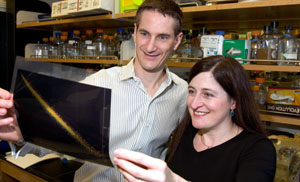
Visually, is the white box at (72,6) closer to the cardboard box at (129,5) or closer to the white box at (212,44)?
the cardboard box at (129,5)

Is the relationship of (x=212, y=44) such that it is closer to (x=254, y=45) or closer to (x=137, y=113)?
(x=254, y=45)

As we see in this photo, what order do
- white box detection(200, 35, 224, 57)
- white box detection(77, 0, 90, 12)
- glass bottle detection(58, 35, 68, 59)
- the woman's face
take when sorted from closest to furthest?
the woman's face → white box detection(200, 35, 224, 57) → white box detection(77, 0, 90, 12) → glass bottle detection(58, 35, 68, 59)

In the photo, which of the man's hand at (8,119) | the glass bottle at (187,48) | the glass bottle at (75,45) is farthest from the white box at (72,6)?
the man's hand at (8,119)

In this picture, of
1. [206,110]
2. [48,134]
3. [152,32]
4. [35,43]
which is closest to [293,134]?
[206,110]

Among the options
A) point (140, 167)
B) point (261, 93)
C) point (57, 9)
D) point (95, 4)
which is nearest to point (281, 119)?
point (261, 93)

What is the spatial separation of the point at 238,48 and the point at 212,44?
14 cm

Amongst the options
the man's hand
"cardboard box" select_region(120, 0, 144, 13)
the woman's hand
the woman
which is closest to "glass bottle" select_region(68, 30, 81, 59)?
"cardboard box" select_region(120, 0, 144, 13)

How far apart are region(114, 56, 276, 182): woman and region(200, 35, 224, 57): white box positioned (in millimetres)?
342

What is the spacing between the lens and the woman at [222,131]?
959mm

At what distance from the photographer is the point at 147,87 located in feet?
4.12

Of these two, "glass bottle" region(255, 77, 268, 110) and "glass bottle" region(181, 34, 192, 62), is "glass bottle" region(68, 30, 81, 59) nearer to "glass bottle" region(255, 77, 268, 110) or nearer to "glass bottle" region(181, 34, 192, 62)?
"glass bottle" region(181, 34, 192, 62)

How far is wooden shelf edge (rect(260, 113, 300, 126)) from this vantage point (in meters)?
1.23

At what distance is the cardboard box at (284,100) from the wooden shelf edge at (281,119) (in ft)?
0.14

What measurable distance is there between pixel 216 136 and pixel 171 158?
9.4 inches
